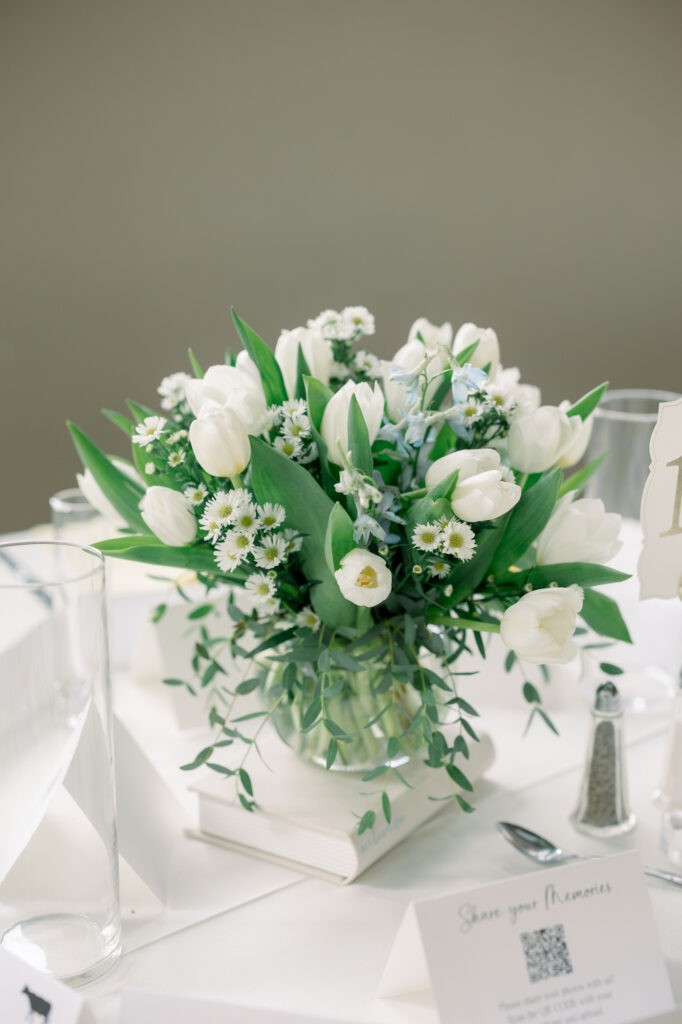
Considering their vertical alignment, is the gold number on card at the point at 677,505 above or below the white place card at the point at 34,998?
above

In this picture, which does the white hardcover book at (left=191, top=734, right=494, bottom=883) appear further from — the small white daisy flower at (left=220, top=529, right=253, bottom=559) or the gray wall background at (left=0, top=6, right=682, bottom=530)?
the gray wall background at (left=0, top=6, right=682, bottom=530)

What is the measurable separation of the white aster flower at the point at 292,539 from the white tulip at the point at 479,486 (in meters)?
0.12

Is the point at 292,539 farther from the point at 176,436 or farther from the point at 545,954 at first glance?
the point at 545,954

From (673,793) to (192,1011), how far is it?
472 mm

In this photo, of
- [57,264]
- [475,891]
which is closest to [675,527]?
[475,891]

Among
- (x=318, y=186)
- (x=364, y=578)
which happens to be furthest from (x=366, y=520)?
(x=318, y=186)

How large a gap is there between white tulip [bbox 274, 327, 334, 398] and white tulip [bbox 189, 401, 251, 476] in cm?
11

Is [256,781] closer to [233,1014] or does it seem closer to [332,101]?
[233,1014]

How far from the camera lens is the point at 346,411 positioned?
2.50 feet

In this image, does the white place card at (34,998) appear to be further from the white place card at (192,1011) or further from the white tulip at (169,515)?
the white tulip at (169,515)

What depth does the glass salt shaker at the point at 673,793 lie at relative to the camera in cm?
88

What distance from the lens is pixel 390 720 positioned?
896 millimetres

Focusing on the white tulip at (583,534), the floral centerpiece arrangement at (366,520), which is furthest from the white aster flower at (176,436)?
the white tulip at (583,534)

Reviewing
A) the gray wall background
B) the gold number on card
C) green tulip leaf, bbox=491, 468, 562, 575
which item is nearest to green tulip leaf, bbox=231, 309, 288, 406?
green tulip leaf, bbox=491, 468, 562, 575
